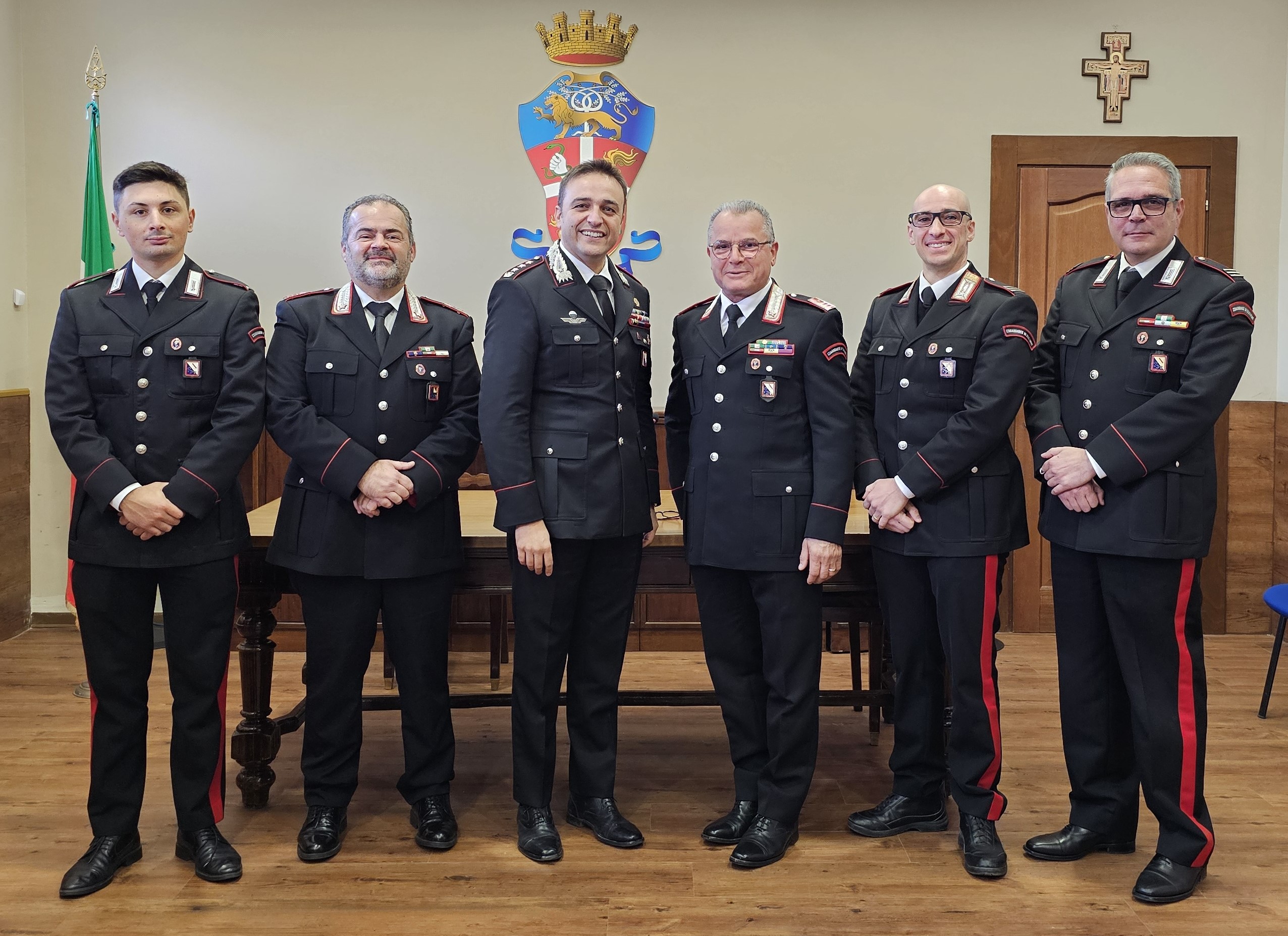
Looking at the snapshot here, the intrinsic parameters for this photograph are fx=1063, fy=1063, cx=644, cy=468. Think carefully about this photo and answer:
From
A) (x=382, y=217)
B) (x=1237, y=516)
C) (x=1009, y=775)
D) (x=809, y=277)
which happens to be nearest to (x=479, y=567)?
(x=382, y=217)

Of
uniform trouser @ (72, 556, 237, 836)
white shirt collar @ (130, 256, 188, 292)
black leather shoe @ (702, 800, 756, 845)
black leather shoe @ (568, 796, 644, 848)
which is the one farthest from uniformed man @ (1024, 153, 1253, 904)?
white shirt collar @ (130, 256, 188, 292)

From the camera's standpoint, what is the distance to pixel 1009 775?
10.7ft

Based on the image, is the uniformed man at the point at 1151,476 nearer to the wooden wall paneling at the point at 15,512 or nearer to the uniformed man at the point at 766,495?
the uniformed man at the point at 766,495

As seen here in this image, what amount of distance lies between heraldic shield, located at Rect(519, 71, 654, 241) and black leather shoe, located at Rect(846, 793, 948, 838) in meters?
3.13

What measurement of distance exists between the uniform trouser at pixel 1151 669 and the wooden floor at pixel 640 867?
225 mm

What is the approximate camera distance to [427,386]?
2.68 metres

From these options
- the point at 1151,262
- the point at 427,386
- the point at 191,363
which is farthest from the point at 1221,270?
the point at 191,363

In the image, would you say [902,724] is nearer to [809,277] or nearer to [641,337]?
[641,337]

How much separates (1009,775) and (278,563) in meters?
2.24

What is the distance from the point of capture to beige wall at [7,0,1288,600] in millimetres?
4902

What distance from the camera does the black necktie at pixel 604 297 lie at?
2641 mm

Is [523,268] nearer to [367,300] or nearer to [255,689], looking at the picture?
[367,300]

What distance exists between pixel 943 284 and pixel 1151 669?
3.40ft

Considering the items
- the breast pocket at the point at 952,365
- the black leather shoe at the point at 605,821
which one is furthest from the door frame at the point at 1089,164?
the black leather shoe at the point at 605,821
